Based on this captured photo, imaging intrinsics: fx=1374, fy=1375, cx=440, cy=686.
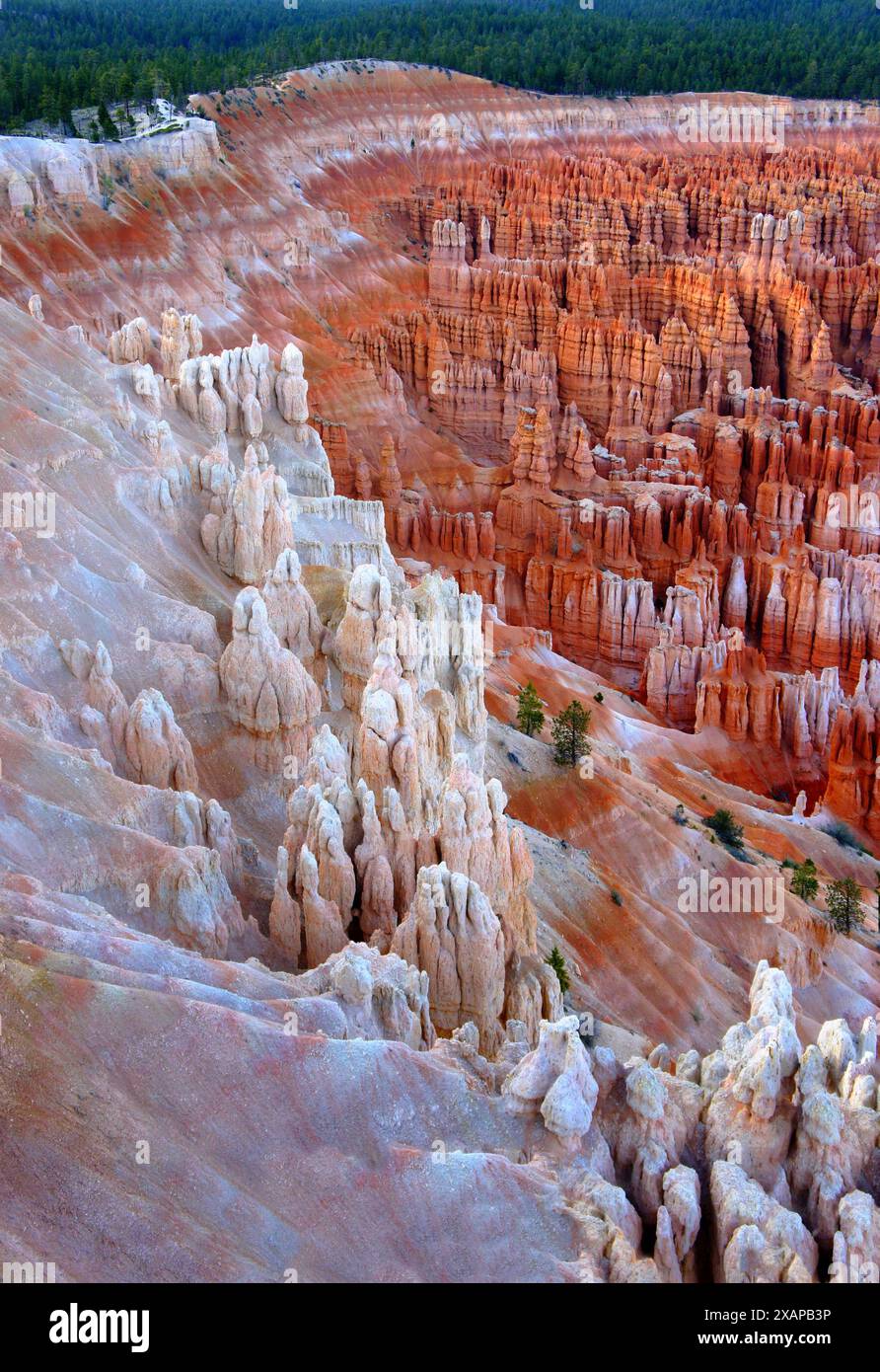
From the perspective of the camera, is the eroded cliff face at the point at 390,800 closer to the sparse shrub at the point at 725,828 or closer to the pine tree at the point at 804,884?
the pine tree at the point at 804,884

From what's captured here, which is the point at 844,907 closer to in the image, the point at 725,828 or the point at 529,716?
the point at 725,828

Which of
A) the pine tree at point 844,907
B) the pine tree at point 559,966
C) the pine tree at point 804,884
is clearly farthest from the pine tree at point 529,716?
the pine tree at point 559,966

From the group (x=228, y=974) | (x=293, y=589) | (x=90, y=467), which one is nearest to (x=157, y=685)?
(x=293, y=589)

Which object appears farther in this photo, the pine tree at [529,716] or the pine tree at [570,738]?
the pine tree at [529,716]

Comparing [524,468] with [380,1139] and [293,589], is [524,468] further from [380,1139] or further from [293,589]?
[380,1139]

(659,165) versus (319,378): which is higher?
(659,165)

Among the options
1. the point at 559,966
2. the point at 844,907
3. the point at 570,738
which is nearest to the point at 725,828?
the point at 844,907

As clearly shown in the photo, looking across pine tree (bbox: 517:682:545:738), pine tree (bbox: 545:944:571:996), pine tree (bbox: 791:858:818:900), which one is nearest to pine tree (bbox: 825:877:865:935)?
pine tree (bbox: 791:858:818:900)
